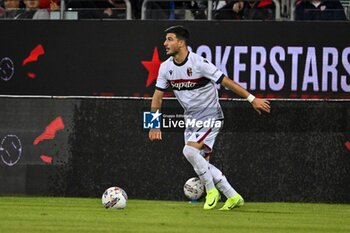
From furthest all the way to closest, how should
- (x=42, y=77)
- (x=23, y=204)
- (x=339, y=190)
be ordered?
(x=42, y=77), (x=339, y=190), (x=23, y=204)

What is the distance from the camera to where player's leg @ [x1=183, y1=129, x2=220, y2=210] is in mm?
13672

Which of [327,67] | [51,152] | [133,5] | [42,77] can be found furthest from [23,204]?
[327,67]

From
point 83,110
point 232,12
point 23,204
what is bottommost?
point 23,204

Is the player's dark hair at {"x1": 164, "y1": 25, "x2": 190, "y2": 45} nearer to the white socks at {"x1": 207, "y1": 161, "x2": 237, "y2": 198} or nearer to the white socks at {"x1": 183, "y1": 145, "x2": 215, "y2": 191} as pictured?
the white socks at {"x1": 183, "y1": 145, "x2": 215, "y2": 191}

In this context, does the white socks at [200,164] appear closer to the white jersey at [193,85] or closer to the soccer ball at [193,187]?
the white jersey at [193,85]

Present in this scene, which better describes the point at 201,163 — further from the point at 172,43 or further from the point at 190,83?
the point at 172,43

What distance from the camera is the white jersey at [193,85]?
543 inches

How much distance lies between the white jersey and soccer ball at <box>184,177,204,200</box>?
1255 millimetres

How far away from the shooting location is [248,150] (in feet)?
51.6

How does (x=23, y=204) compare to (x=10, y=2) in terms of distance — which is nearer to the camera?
(x=23, y=204)

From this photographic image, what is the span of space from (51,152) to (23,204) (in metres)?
1.77

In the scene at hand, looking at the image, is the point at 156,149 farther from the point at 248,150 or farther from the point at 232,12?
the point at 232,12

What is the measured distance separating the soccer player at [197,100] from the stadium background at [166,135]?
1848 mm

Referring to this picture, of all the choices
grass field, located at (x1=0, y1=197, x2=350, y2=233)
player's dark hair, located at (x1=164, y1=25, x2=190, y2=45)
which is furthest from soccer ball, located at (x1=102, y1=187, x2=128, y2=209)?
player's dark hair, located at (x1=164, y1=25, x2=190, y2=45)
